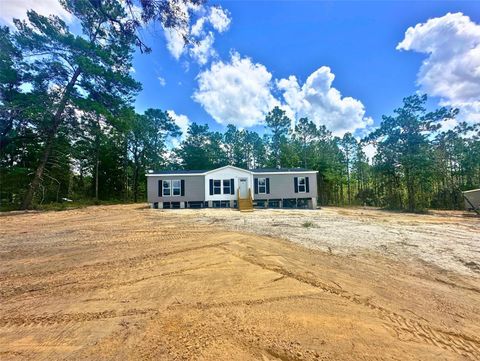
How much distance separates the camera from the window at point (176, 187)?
63.8ft

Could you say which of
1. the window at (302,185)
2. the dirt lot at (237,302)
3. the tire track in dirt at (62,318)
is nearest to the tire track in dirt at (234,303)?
the dirt lot at (237,302)

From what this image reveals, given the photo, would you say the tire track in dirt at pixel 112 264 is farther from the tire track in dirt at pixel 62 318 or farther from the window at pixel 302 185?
the window at pixel 302 185

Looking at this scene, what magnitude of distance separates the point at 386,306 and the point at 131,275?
409 centimetres

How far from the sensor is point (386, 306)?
3.32 metres

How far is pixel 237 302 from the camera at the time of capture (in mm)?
3285

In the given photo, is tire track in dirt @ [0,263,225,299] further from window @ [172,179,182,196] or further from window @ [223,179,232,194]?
window @ [223,179,232,194]

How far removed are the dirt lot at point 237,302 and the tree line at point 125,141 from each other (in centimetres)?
449

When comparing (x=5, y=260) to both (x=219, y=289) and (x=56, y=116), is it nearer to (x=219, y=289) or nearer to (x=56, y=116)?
(x=219, y=289)

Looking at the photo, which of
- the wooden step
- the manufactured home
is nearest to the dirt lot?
the wooden step

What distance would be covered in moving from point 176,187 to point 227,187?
4.13 metres

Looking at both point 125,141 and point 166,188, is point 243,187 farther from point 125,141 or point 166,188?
point 125,141

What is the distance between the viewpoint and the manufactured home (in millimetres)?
19359

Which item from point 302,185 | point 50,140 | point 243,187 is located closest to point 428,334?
point 243,187

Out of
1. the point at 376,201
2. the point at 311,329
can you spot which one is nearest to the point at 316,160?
the point at 376,201
